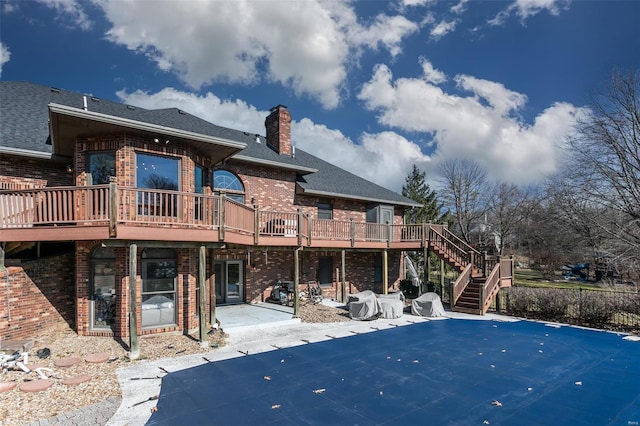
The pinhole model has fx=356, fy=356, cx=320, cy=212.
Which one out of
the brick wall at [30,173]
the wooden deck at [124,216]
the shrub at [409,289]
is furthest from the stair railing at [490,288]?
the brick wall at [30,173]

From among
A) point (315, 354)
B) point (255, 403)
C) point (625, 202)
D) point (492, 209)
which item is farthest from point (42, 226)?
point (492, 209)

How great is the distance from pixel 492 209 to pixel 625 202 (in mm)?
20890

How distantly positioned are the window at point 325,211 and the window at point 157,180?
863 centimetres

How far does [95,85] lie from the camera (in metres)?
17.1

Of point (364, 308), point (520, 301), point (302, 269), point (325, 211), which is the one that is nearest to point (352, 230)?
point (325, 211)

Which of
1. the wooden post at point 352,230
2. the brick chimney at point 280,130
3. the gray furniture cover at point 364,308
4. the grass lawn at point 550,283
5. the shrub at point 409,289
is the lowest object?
the grass lawn at point 550,283

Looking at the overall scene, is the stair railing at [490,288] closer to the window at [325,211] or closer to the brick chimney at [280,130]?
the window at [325,211]

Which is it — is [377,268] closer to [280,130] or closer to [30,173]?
[280,130]

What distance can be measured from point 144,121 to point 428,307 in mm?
12001

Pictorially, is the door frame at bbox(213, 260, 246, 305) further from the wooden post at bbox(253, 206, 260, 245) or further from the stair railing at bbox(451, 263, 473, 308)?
the stair railing at bbox(451, 263, 473, 308)

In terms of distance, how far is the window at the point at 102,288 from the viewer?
9758 millimetres

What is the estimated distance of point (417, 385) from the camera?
6.93 metres

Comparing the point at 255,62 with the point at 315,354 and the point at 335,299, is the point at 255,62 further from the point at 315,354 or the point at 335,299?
the point at 315,354

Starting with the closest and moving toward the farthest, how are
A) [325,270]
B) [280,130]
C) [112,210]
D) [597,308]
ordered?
[112,210] → [597,308] → [280,130] → [325,270]
